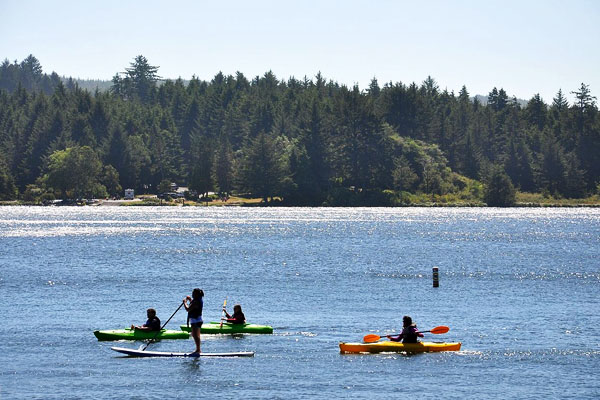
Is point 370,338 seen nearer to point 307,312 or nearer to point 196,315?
point 196,315

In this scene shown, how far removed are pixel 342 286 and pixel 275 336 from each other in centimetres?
2464

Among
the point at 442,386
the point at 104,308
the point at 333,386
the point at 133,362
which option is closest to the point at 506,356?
the point at 442,386

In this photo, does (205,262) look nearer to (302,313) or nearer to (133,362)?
(302,313)

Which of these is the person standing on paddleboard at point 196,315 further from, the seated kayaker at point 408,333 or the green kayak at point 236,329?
the seated kayaker at point 408,333

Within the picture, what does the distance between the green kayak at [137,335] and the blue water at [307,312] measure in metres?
0.61

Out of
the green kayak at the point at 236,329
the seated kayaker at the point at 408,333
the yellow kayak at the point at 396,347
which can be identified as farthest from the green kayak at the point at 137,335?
the seated kayaker at the point at 408,333

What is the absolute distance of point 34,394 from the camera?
35438 millimetres

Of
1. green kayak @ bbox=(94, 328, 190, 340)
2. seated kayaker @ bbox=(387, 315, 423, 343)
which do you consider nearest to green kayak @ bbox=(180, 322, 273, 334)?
green kayak @ bbox=(94, 328, 190, 340)

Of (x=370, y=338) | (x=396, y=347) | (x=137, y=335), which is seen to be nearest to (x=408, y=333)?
(x=396, y=347)

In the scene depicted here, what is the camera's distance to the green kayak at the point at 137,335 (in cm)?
4549

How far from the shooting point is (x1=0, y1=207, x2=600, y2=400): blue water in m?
37.9

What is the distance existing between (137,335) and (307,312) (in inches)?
530

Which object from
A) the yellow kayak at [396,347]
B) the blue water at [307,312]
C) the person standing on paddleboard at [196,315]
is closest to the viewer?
the blue water at [307,312]

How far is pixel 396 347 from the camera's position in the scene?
43.9 meters
